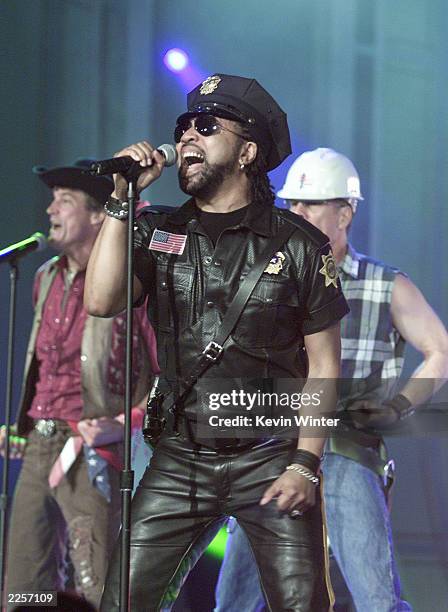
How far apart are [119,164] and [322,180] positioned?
6.98 feet

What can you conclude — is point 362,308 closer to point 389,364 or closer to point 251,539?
point 389,364

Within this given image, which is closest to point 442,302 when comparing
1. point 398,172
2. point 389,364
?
point 398,172

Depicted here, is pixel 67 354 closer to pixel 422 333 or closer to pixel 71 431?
pixel 71 431

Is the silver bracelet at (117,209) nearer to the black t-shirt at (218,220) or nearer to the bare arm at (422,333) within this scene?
the black t-shirt at (218,220)

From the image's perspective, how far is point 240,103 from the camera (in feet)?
12.5

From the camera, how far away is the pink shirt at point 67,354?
5305mm

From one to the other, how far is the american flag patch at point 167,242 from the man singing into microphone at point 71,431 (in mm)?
1657

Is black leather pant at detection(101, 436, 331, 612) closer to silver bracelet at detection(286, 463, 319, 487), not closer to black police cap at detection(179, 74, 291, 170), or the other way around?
silver bracelet at detection(286, 463, 319, 487)

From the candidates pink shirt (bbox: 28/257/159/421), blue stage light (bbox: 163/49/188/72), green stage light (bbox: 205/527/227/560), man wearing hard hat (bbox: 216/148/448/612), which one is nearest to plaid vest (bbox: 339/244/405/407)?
man wearing hard hat (bbox: 216/148/448/612)

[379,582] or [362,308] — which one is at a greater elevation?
[362,308]

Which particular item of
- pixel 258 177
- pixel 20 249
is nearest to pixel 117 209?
pixel 258 177

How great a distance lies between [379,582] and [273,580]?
126 centimetres

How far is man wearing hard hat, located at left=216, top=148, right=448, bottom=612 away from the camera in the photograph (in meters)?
4.57
